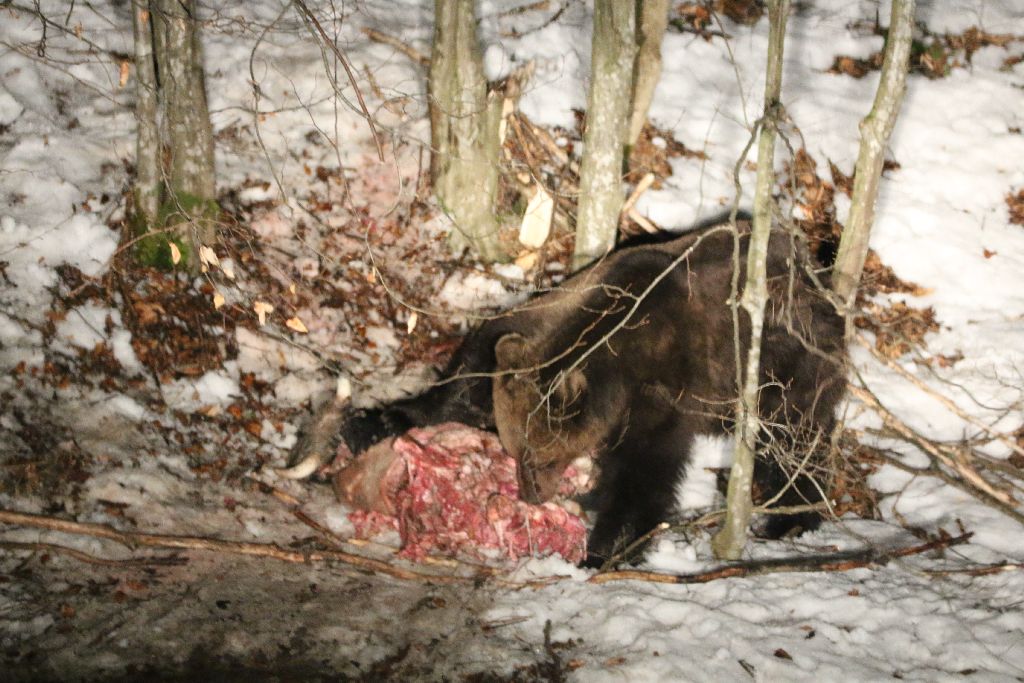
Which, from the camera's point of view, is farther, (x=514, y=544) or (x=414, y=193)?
(x=414, y=193)

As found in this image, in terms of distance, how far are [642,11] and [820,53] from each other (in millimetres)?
2951

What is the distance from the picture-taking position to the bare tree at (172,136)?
5211 millimetres

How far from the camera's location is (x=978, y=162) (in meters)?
7.45

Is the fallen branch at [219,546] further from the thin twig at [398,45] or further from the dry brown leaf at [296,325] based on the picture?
the thin twig at [398,45]

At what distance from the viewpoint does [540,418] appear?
4633 millimetres

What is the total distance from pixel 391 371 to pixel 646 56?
10.7 feet

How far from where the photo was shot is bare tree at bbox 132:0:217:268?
5211mm

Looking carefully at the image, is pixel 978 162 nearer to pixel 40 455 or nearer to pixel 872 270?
pixel 872 270

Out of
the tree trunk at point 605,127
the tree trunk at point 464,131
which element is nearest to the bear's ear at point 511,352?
the tree trunk at point 464,131

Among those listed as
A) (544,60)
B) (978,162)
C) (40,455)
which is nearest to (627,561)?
(40,455)

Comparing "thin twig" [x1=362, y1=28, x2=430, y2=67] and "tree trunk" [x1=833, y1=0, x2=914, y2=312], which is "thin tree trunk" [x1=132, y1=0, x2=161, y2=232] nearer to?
"thin twig" [x1=362, y1=28, x2=430, y2=67]

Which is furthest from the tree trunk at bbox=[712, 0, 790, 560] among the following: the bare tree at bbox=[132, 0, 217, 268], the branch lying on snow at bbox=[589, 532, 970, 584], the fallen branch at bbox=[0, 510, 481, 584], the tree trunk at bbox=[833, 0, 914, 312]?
the bare tree at bbox=[132, 0, 217, 268]

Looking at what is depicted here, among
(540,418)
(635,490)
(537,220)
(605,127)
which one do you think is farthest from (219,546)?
(605,127)

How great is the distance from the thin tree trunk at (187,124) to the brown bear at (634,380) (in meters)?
1.88
